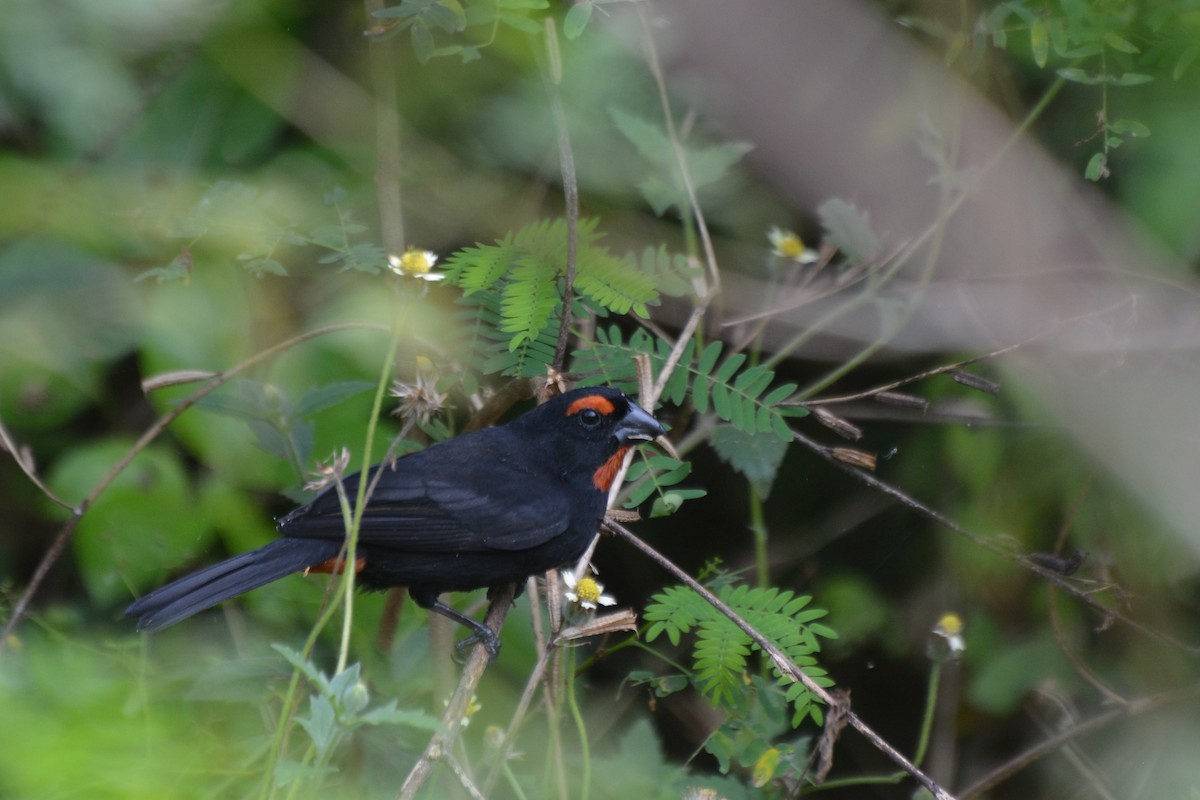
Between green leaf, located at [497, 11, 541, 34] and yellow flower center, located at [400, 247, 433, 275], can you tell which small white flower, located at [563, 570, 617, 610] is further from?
green leaf, located at [497, 11, 541, 34]

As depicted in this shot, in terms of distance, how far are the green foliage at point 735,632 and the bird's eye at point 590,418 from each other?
708mm

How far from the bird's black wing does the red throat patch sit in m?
0.11

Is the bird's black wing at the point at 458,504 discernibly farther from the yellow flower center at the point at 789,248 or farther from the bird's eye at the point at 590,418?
the yellow flower center at the point at 789,248

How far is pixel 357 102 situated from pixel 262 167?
15.6 inches

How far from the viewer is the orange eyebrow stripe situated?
329cm

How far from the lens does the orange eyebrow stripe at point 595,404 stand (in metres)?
3.29

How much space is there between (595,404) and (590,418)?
0.29ft

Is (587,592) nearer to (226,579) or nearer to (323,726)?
(323,726)

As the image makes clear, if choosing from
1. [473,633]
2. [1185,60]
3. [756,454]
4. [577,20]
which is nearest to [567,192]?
[577,20]

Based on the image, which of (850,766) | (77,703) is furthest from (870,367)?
(77,703)

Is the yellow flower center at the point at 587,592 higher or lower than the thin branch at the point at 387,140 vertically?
lower

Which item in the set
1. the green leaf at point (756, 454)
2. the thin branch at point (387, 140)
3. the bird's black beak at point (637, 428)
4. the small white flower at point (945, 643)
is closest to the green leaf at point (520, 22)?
the thin branch at point (387, 140)

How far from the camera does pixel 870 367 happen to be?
4262 millimetres

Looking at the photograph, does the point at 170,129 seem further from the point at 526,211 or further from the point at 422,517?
the point at 422,517
